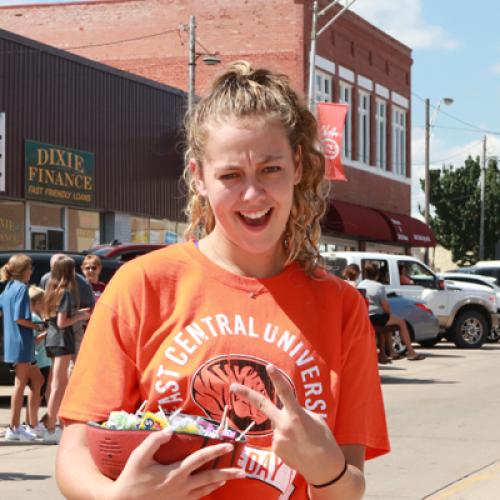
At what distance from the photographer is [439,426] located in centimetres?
1223

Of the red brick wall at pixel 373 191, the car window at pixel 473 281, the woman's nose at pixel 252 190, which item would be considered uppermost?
the red brick wall at pixel 373 191

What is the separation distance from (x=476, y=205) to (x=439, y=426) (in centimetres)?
5354

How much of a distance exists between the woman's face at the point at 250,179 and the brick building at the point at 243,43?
1307 inches

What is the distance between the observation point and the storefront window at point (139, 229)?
30797 millimetres

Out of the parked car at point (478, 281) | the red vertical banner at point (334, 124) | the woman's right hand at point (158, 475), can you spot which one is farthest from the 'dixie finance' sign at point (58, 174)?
the woman's right hand at point (158, 475)

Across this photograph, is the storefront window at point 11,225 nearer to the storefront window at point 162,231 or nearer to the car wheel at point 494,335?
the storefront window at point 162,231

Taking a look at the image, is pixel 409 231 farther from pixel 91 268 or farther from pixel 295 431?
pixel 295 431

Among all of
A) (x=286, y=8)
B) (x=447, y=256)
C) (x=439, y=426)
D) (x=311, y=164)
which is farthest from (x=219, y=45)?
(x=447, y=256)

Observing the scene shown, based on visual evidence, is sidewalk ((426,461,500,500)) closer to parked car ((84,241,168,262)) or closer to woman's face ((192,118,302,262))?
woman's face ((192,118,302,262))

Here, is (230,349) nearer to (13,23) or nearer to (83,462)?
(83,462)

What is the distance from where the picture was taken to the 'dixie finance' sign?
85.0 ft

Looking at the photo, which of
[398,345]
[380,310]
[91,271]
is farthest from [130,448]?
[398,345]

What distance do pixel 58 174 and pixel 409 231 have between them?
22.6m

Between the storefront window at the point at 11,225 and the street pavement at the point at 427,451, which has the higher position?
the storefront window at the point at 11,225
